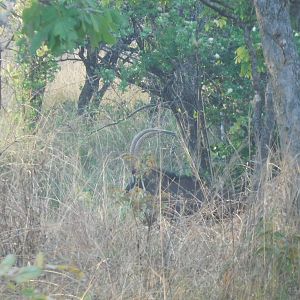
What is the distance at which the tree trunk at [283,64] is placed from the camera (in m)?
4.80

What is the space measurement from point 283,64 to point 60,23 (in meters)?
2.00

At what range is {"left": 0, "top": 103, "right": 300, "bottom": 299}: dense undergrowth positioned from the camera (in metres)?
4.28

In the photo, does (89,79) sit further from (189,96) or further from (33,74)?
(189,96)

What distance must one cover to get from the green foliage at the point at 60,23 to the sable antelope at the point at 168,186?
1.46 meters

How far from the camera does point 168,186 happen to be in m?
5.47

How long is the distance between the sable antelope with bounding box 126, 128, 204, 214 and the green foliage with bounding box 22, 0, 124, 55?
146 centimetres

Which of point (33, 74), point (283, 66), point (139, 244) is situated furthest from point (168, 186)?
point (33, 74)

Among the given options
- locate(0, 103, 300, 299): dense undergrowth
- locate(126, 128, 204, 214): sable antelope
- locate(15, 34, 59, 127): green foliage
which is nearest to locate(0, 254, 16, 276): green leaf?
locate(0, 103, 300, 299): dense undergrowth

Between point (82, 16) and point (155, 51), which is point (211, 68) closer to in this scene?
point (155, 51)

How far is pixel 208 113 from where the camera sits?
7723mm

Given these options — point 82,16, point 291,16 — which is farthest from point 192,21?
point 82,16

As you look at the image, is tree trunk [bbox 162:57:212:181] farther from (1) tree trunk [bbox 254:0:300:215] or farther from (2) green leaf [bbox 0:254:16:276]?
(2) green leaf [bbox 0:254:16:276]

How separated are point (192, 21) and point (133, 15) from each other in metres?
0.85

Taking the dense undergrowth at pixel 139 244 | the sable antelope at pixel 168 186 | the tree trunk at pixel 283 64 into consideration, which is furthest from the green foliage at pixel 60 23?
the tree trunk at pixel 283 64
